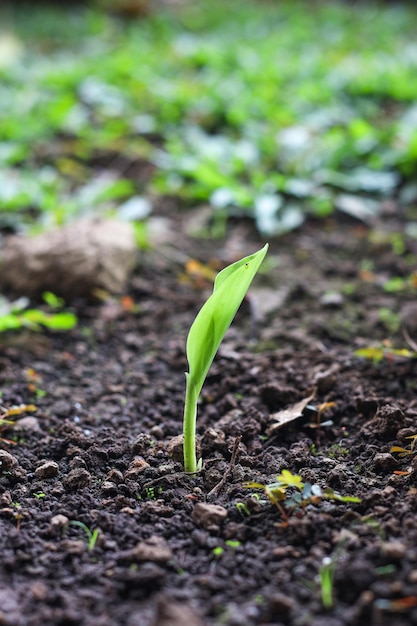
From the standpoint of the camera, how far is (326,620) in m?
1.12

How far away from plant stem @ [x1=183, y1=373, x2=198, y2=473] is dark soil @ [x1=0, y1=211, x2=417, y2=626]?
0.12ft

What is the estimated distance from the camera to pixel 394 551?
121 centimetres

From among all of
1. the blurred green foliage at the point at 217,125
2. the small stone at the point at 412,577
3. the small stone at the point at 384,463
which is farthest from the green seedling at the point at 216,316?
the blurred green foliage at the point at 217,125

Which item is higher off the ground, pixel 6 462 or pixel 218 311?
pixel 218 311

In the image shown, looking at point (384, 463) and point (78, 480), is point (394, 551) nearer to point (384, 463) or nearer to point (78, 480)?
point (384, 463)

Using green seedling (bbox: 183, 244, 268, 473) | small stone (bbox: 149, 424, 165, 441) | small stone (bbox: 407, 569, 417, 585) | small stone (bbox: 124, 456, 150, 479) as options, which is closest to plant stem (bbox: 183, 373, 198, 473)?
green seedling (bbox: 183, 244, 268, 473)

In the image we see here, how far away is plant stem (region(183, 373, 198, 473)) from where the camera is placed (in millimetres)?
1499

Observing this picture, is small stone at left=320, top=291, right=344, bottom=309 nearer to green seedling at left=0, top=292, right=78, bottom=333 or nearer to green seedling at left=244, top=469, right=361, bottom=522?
green seedling at left=0, top=292, right=78, bottom=333

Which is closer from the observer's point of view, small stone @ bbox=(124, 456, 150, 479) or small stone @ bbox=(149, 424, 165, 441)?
small stone @ bbox=(124, 456, 150, 479)

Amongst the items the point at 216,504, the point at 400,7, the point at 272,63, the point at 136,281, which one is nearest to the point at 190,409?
the point at 216,504

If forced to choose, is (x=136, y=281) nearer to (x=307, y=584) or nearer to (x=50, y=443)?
(x=50, y=443)

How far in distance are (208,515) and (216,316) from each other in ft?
1.42

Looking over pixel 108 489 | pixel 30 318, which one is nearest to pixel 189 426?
pixel 108 489

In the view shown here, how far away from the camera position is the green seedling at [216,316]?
139 centimetres
